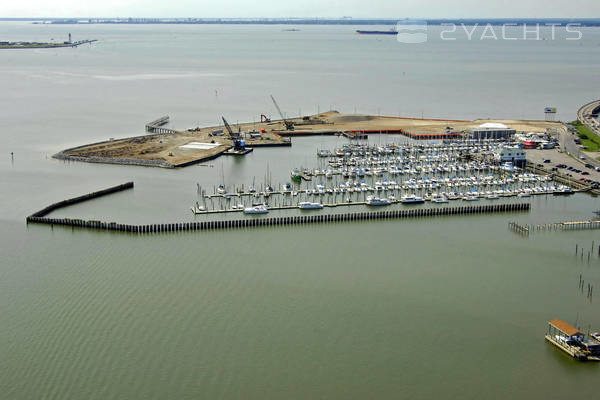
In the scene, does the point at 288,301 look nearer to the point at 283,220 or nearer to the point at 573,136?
the point at 283,220

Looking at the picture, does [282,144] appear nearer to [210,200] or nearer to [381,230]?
[210,200]

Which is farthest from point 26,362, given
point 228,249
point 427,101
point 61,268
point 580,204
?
point 427,101

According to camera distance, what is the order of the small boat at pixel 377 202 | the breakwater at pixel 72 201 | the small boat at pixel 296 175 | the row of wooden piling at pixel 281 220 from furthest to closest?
the small boat at pixel 296 175 < the small boat at pixel 377 202 < the breakwater at pixel 72 201 < the row of wooden piling at pixel 281 220

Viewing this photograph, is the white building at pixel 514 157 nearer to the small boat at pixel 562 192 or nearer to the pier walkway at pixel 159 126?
the small boat at pixel 562 192

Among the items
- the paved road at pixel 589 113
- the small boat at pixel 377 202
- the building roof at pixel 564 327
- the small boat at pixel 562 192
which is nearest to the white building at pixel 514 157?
the small boat at pixel 562 192

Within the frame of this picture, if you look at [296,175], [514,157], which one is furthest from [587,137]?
[296,175]

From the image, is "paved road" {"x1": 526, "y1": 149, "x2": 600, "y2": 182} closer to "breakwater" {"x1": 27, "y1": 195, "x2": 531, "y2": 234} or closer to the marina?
the marina
